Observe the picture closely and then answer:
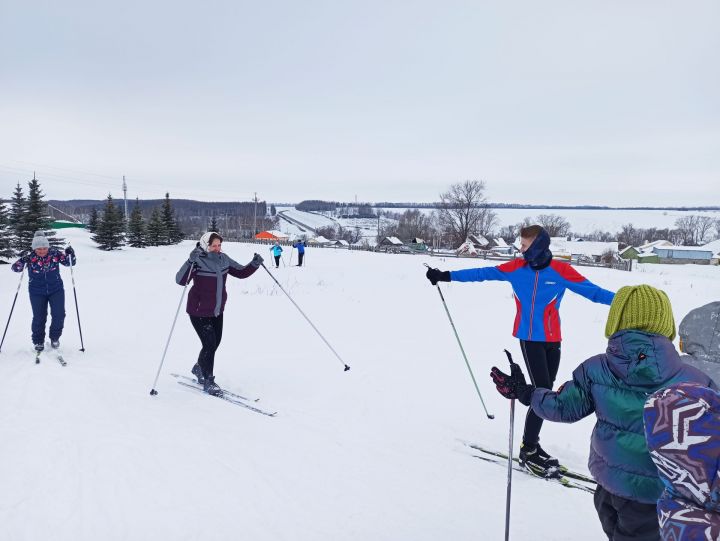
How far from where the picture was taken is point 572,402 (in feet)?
7.37

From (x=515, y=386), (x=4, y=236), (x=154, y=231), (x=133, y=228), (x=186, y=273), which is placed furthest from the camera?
(x=154, y=231)

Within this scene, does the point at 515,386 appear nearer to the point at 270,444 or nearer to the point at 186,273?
the point at 270,444

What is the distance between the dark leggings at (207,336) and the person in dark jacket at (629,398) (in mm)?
4185

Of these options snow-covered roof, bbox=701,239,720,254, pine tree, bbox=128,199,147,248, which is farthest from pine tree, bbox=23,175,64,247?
snow-covered roof, bbox=701,239,720,254

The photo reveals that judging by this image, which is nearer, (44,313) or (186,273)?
(186,273)

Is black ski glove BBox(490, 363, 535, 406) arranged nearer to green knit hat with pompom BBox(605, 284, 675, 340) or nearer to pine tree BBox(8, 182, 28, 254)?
green knit hat with pompom BBox(605, 284, 675, 340)

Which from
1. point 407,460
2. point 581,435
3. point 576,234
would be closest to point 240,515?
point 407,460

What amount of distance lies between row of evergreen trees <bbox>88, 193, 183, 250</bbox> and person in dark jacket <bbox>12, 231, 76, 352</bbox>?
35.6m

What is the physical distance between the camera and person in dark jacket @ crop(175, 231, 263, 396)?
5160mm

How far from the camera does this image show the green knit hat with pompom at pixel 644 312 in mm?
2043

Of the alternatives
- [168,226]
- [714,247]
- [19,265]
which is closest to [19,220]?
[168,226]

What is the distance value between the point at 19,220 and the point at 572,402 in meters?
38.7

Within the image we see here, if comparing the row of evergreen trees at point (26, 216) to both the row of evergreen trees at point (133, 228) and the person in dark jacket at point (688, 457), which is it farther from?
the person in dark jacket at point (688, 457)

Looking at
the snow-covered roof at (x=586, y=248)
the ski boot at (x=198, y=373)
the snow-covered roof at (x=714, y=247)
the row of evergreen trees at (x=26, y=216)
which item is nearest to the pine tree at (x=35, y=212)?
the row of evergreen trees at (x=26, y=216)
